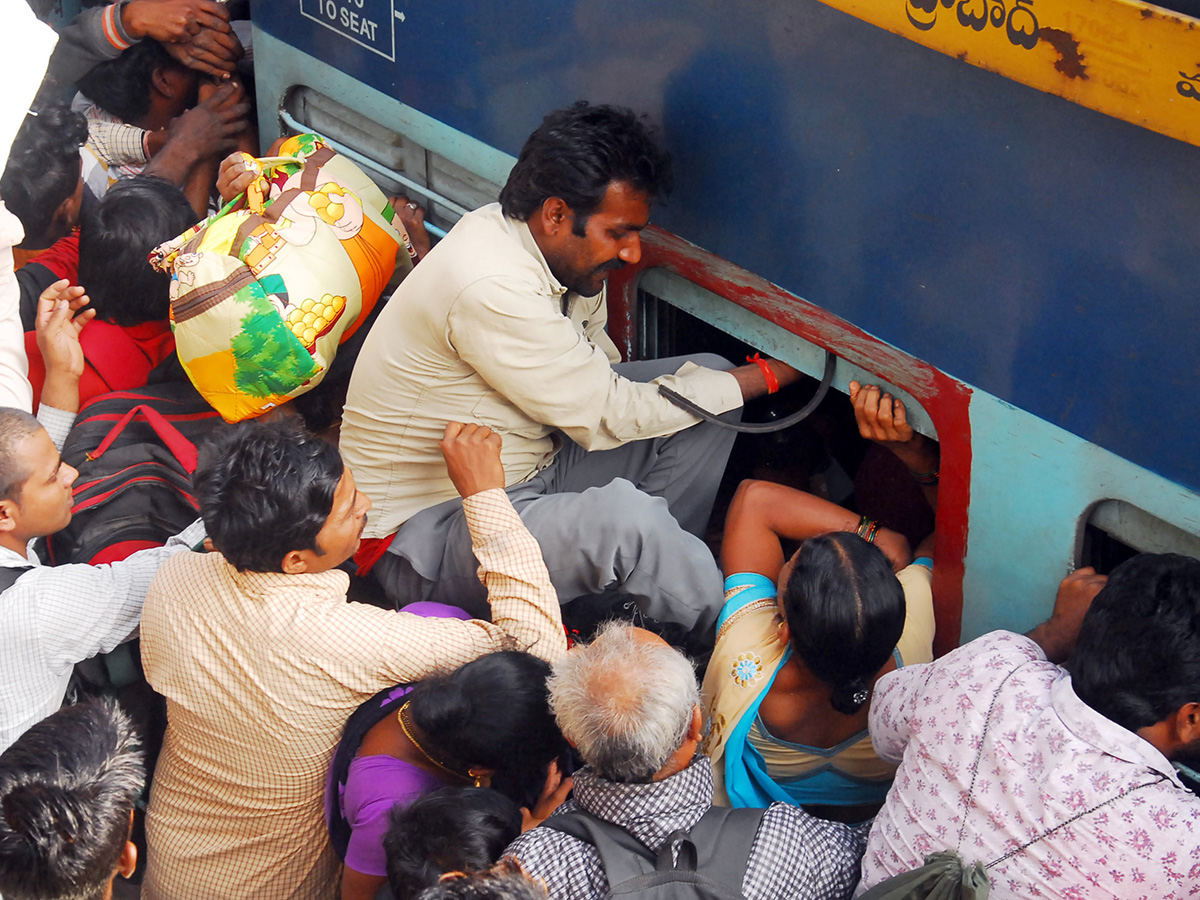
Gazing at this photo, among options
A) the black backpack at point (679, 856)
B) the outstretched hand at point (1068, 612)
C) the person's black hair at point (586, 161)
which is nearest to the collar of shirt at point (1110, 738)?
the outstretched hand at point (1068, 612)

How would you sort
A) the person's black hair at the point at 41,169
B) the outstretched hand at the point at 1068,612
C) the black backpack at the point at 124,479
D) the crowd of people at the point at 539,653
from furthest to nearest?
1. the person's black hair at the point at 41,169
2. the black backpack at the point at 124,479
3. the outstretched hand at the point at 1068,612
4. the crowd of people at the point at 539,653

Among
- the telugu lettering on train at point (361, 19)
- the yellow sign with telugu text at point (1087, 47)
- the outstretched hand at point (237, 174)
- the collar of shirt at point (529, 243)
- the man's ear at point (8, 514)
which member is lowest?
the man's ear at point (8, 514)

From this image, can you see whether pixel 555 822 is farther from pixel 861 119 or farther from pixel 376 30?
pixel 376 30

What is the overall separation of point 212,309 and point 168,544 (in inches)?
22.4

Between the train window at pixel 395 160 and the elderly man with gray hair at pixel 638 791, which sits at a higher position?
the train window at pixel 395 160

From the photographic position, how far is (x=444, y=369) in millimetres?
2658

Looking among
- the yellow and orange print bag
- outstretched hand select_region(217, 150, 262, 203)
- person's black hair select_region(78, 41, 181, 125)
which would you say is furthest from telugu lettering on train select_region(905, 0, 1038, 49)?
person's black hair select_region(78, 41, 181, 125)

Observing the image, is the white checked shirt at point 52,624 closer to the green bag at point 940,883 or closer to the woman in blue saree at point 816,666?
the woman in blue saree at point 816,666

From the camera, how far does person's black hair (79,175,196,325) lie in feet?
10.4

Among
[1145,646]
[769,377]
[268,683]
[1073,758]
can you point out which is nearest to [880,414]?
[769,377]

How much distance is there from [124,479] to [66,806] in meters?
1.30

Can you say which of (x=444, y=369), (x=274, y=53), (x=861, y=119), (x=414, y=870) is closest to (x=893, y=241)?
(x=861, y=119)

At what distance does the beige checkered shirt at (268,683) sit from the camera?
217 cm

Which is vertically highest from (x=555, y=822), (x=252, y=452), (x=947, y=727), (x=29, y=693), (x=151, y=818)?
(x=252, y=452)
